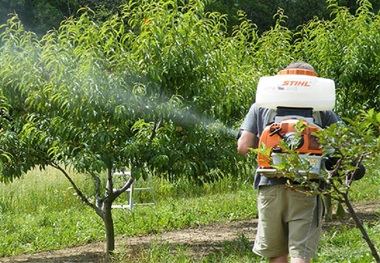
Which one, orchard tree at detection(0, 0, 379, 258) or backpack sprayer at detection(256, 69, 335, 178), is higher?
backpack sprayer at detection(256, 69, 335, 178)

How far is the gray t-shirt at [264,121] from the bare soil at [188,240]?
2908 mm

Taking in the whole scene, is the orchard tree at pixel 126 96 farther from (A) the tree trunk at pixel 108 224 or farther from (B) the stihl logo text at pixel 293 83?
(B) the stihl logo text at pixel 293 83

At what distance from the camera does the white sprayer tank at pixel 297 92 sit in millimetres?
5477

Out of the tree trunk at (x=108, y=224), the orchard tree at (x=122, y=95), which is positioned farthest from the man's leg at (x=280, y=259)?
the tree trunk at (x=108, y=224)

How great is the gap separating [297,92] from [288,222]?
A: 2.85ft

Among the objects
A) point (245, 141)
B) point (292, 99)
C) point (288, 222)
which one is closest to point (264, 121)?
point (245, 141)

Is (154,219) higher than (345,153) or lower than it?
lower

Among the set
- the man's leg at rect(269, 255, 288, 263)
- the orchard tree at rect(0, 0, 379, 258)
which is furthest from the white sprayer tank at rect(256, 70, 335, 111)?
the orchard tree at rect(0, 0, 379, 258)

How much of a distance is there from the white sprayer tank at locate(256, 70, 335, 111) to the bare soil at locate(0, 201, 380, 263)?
3.31m

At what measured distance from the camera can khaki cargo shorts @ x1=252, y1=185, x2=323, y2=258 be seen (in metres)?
5.61

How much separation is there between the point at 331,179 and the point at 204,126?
4.83 m

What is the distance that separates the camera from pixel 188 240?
11.4m

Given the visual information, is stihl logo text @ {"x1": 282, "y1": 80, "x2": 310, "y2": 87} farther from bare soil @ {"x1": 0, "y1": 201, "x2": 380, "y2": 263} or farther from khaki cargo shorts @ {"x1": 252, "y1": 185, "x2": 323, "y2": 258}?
bare soil @ {"x1": 0, "y1": 201, "x2": 380, "y2": 263}

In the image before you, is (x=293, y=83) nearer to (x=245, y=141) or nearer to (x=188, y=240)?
(x=245, y=141)
